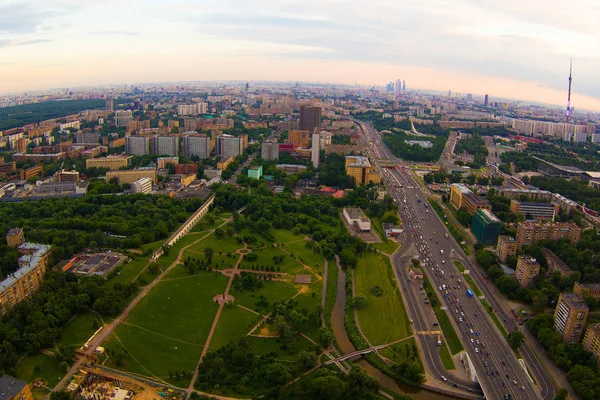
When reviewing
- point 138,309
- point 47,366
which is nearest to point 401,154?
point 138,309

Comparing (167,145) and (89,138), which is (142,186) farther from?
(89,138)

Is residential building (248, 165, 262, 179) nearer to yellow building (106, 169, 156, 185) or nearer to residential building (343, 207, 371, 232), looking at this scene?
yellow building (106, 169, 156, 185)

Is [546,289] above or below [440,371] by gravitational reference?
above

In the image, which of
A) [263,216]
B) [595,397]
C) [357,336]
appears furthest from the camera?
[263,216]

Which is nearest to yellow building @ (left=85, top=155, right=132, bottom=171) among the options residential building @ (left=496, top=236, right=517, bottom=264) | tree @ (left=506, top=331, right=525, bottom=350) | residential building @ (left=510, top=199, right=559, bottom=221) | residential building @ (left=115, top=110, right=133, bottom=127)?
residential building @ (left=115, top=110, right=133, bottom=127)

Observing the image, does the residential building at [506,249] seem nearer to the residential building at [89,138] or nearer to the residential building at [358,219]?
the residential building at [358,219]

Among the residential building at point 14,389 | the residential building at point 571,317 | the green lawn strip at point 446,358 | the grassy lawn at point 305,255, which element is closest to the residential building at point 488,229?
the residential building at point 571,317

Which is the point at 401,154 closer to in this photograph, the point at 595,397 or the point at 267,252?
the point at 267,252
